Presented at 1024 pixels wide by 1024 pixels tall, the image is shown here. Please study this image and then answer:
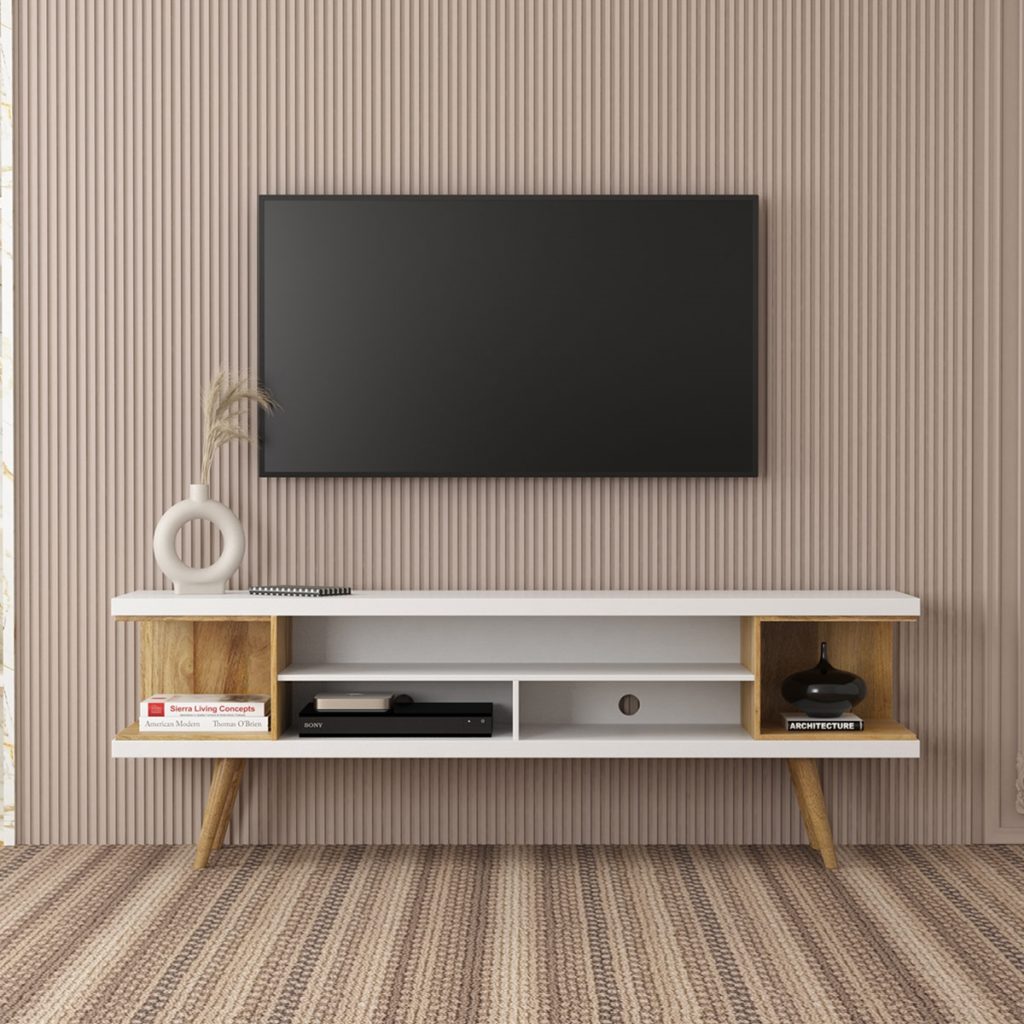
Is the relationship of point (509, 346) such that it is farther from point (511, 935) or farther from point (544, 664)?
point (511, 935)

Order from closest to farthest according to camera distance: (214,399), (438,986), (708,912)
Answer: (438,986), (708,912), (214,399)

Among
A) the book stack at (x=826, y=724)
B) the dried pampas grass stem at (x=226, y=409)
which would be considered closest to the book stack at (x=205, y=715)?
the dried pampas grass stem at (x=226, y=409)

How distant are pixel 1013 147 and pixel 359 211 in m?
1.71

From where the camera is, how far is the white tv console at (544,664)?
8.43 ft

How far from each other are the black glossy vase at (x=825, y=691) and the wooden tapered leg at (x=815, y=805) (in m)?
0.14

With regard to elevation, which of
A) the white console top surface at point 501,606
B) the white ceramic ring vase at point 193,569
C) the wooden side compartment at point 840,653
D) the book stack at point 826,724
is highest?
the white ceramic ring vase at point 193,569

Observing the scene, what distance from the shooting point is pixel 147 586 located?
2875 millimetres

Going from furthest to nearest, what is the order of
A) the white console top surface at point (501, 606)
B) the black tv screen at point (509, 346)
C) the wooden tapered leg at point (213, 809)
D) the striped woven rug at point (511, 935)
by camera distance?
1. the black tv screen at point (509, 346)
2. the wooden tapered leg at point (213, 809)
3. the white console top surface at point (501, 606)
4. the striped woven rug at point (511, 935)

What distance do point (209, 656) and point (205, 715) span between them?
0.23 metres

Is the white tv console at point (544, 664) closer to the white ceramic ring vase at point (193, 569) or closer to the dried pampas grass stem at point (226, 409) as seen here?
the white ceramic ring vase at point (193, 569)

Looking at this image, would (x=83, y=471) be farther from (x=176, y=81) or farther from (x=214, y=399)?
(x=176, y=81)

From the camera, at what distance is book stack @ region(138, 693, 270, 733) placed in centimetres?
259

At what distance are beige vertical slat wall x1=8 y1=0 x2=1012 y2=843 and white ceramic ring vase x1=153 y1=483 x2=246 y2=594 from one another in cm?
17

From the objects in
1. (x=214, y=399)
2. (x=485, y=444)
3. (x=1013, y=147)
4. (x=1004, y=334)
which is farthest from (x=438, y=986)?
(x=1013, y=147)
